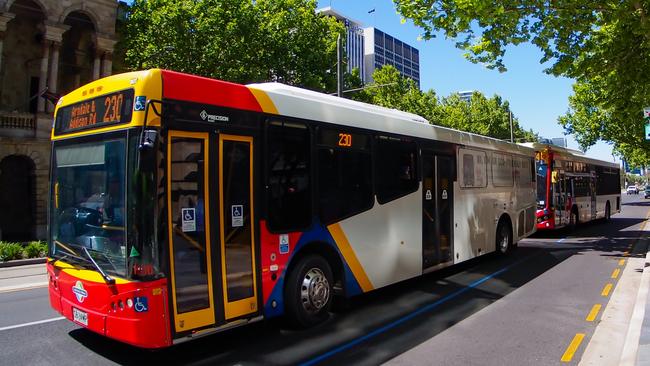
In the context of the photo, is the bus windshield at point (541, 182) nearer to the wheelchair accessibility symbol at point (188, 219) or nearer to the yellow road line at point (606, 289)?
the yellow road line at point (606, 289)

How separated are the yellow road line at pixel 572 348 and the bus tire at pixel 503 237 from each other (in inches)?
231

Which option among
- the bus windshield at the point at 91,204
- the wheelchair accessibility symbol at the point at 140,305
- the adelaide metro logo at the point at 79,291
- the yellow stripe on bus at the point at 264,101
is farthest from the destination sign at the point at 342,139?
the adelaide metro logo at the point at 79,291

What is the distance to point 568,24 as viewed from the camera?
10859 millimetres

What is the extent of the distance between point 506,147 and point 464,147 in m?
2.74

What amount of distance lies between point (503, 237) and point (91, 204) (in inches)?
402

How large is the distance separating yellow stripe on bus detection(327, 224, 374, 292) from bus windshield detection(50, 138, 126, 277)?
281 cm

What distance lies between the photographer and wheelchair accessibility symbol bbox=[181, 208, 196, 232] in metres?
4.77

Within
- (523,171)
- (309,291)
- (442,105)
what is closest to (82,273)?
(309,291)

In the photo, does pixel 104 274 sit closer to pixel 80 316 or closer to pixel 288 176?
pixel 80 316

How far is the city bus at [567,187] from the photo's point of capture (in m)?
17.3

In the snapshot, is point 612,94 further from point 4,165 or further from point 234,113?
point 4,165

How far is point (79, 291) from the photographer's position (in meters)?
5.01

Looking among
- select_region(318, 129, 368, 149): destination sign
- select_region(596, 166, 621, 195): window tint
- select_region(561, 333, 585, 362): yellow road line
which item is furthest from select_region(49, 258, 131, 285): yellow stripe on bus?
select_region(596, 166, 621, 195): window tint

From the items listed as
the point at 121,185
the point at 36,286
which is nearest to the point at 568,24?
the point at 121,185
